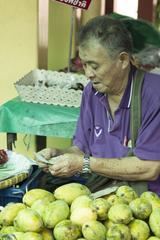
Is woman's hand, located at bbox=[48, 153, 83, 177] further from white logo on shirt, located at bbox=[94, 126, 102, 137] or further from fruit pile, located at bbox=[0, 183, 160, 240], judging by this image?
fruit pile, located at bbox=[0, 183, 160, 240]

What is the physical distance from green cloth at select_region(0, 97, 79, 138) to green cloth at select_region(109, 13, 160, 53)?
666mm

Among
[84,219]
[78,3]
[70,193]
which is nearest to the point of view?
[84,219]

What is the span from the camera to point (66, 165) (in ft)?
5.82

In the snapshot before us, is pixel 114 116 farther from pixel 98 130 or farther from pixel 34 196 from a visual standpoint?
pixel 34 196

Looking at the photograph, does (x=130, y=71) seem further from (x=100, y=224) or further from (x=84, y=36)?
(x=100, y=224)

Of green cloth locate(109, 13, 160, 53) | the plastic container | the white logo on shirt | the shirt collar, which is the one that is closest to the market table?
green cloth locate(109, 13, 160, 53)

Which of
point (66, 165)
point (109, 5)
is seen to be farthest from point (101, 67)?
point (109, 5)

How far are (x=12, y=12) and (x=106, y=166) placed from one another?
83.8 inches

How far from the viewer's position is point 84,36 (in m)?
1.74

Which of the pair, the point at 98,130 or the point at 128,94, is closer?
the point at 128,94

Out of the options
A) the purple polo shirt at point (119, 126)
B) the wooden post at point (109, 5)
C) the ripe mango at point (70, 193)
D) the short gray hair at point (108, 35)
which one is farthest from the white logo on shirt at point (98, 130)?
the wooden post at point (109, 5)

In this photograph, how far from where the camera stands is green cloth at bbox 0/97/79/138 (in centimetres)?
292

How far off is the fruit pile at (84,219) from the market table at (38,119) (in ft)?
4.99

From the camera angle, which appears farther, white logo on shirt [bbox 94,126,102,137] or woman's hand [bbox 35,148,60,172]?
white logo on shirt [bbox 94,126,102,137]
